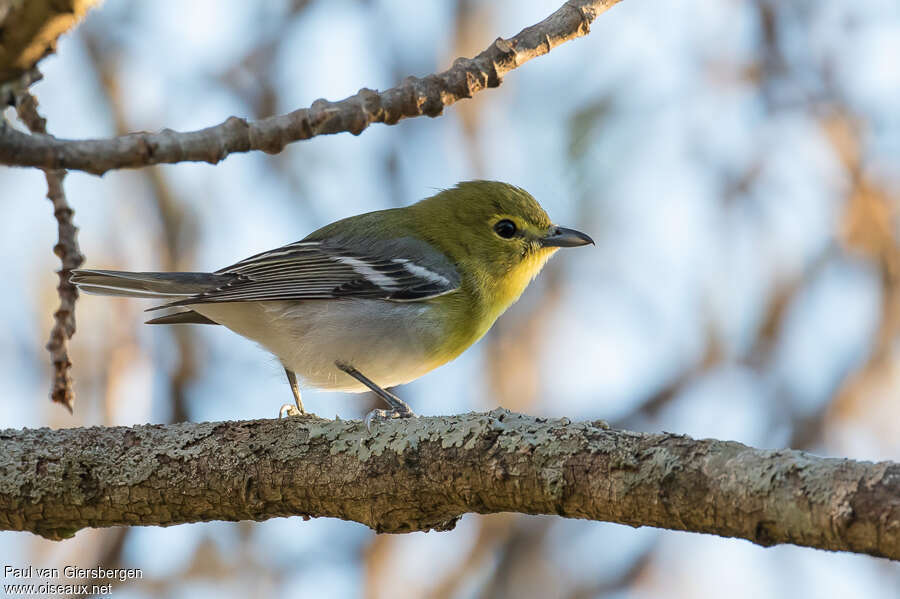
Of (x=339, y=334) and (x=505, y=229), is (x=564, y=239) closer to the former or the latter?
(x=505, y=229)

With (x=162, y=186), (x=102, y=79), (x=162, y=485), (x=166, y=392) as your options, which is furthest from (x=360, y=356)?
(x=102, y=79)

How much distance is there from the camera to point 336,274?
16.9 ft

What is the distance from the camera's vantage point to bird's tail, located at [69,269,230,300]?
→ 14.0 feet

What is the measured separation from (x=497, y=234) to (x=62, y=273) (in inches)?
121

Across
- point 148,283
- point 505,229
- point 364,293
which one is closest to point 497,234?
point 505,229

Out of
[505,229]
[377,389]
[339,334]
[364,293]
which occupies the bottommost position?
[377,389]

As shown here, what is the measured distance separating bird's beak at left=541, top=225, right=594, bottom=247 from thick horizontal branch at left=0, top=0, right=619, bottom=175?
2.78 m

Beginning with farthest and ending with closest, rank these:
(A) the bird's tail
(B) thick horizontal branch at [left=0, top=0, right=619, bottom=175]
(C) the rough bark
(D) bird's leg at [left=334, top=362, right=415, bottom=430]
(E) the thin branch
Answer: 1. (D) bird's leg at [left=334, top=362, right=415, bottom=430]
2. (A) the bird's tail
3. (E) the thin branch
4. (B) thick horizontal branch at [left=0, top=0, right=619, bottom=175]
5. (C) the rough bark

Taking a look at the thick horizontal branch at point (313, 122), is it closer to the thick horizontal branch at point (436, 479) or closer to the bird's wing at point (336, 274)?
the thick horizontal branch at point (436, 479)

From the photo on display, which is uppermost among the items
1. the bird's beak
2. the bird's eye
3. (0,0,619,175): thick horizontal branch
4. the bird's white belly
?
the bird's eye

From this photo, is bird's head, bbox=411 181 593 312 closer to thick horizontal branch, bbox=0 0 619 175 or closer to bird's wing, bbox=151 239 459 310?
bird's wing, bbox=151 239 459 310

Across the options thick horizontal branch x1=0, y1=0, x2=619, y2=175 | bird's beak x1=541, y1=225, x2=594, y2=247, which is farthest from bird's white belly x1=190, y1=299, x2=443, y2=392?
thick horizontal branch x1=0, y1=0, x2=619, y2=175

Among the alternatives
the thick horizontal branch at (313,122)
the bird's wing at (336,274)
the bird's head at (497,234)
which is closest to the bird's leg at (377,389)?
the bird's wing at (336,274)

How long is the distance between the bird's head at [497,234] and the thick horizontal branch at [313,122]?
261cm
